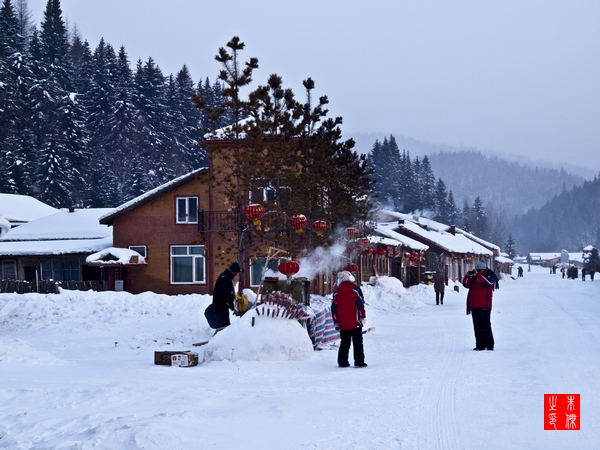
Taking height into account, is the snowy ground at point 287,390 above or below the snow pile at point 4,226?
below

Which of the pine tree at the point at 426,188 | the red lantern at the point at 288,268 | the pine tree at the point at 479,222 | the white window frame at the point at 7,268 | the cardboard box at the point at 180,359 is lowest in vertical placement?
the cardboard box at the point at 180,359

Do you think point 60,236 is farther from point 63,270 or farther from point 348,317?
point 348,317

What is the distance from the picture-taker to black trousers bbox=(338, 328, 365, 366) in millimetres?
11359

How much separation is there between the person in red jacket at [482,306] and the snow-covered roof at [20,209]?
111 feet

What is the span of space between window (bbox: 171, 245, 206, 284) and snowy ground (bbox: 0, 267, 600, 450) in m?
13.2

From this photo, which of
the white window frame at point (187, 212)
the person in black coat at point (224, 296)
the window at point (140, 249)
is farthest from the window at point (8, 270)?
the person in black coat at point (224, 296)

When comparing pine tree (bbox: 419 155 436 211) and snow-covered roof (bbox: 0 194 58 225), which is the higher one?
pine tree (bbox: 419 155 436 211)

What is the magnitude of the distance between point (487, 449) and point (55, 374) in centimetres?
701

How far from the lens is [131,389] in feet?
28.2

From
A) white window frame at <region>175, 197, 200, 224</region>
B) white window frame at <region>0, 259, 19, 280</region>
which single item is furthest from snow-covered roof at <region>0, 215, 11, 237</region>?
white window frame at <region>175, 197, 200, 224</region>

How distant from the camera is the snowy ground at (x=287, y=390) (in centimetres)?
633

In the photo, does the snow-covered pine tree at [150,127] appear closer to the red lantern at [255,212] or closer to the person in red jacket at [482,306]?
the red lantern at [255,212]

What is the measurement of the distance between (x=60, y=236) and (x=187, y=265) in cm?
832

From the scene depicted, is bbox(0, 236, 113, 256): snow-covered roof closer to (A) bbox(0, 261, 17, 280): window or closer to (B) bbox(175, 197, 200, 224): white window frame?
(A) bbox(0, 261, 17, 280): window
